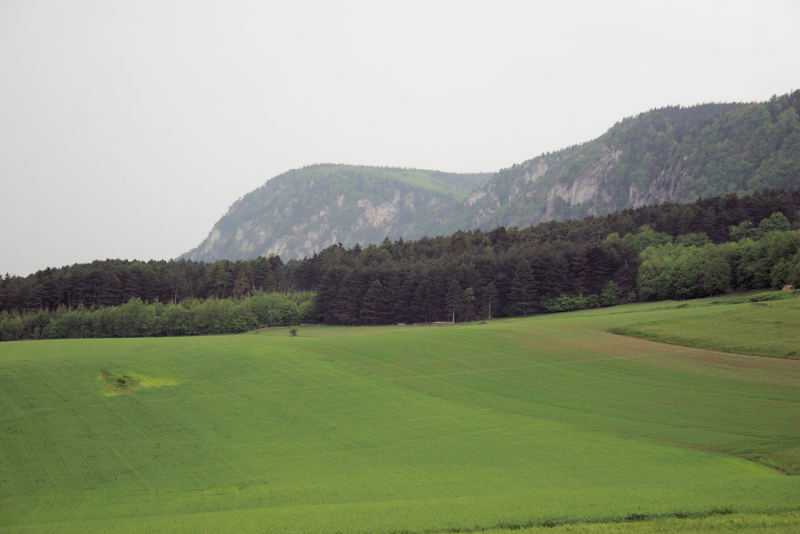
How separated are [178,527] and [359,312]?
8969 cm

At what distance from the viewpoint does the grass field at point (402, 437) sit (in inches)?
814

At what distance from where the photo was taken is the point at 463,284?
358ft

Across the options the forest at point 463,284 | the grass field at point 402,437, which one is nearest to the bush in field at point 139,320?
the forest at point 463,284

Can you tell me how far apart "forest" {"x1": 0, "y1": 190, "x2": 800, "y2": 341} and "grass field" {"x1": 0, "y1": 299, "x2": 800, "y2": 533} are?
39966mm

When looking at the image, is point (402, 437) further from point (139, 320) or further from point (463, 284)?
point (139, 320)

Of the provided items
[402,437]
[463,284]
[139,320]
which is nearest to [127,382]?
[402,437]

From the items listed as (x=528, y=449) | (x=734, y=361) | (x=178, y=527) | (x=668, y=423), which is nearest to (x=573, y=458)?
(x=528, y=449)

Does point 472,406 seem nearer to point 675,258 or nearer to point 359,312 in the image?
point 359,312

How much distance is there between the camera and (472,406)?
4059 cm

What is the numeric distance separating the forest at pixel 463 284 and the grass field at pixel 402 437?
40.0m

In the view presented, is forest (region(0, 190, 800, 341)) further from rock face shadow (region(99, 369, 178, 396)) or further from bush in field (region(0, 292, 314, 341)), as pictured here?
rock face shadow (region(99, 369, 178, 396))

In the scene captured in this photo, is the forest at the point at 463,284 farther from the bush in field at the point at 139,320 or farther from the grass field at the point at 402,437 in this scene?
the grass field at the point at 402,437

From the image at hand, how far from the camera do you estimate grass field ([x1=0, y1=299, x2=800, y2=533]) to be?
20.7m

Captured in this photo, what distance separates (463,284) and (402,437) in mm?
76565
